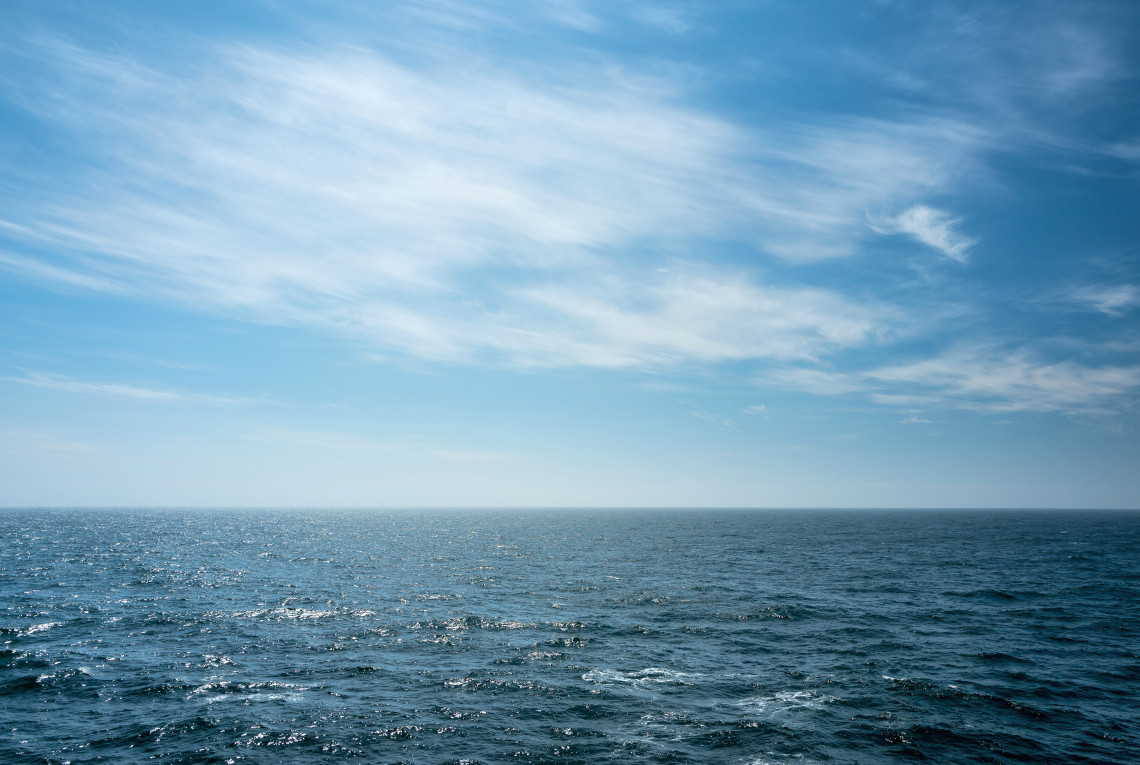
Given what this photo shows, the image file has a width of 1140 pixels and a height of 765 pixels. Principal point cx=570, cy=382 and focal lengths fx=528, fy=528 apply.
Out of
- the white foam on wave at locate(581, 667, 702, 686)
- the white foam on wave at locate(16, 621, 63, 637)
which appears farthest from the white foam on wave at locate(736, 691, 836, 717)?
the white foam on wave at locate(16, 621, 63, 637)

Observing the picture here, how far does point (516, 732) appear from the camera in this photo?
31094 millimetres

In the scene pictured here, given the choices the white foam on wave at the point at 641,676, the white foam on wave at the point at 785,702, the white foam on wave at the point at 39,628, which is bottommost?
the white foam on wave at the point at 39,628

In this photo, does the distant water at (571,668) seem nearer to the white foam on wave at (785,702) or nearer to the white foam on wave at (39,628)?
the white foam on wave at (785,702)

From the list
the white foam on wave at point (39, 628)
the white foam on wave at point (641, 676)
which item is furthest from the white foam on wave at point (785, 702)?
the white foam on wave at point (39, 628)

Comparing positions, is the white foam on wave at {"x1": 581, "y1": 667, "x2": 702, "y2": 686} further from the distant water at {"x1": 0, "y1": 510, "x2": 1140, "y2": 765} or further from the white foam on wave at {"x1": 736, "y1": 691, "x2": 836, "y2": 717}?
the white foam on wave at {"x1": 736, "y1": 691, "x2": 836, "y2": 717}

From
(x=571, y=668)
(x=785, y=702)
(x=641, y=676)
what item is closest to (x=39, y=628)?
(x=571, y=668)

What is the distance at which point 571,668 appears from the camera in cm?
4134

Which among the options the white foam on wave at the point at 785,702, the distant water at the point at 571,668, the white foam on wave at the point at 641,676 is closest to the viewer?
the distant water at the point at 571,668

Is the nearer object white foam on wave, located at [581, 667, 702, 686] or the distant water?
the distant water

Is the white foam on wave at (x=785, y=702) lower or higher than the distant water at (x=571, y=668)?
higher

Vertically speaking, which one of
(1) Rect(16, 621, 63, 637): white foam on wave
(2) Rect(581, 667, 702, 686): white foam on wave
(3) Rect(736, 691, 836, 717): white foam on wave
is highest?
(3) Rect(736, 691, 836, 717): white foam on wave

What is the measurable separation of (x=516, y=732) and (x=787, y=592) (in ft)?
165

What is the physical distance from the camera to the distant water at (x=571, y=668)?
1167 inches

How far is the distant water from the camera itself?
2964cm
